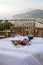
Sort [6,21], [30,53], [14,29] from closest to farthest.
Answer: [30,53] < [14,29] < [6,21]

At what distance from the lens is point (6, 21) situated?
20.6 ft

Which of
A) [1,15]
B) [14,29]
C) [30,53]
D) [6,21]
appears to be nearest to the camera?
[30,53]

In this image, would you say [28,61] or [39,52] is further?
[39,52]

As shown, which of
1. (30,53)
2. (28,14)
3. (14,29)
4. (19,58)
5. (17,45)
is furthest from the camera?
(28,14)

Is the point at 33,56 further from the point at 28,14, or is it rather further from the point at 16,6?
the point at 28,14

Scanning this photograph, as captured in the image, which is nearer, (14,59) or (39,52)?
(14,59)

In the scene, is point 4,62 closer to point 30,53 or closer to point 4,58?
point 4,58

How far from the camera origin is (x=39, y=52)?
1.74 m

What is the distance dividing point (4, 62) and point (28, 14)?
23.1 feet

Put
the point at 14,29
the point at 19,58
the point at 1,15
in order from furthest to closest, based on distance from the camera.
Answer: the point at 1,15 → the point at 14,29 → the point at 19,58

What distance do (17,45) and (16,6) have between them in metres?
5.47

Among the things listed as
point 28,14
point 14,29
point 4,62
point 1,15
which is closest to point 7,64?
point 4,62

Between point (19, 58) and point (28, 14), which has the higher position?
point (19, 58)

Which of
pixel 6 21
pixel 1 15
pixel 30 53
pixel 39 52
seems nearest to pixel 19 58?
pixel 30 53
